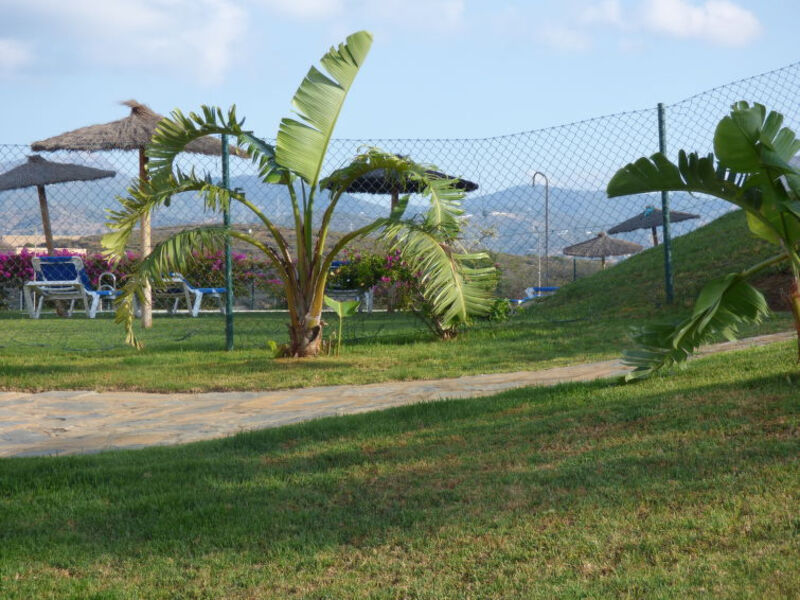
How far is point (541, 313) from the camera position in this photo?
12.5 meters

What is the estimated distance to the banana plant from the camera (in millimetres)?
4281

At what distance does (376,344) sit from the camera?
930 cm

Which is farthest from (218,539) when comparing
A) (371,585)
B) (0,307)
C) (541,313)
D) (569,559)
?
(0,307)

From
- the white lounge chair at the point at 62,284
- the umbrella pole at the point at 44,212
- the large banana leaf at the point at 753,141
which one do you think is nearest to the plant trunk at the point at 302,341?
the large banana leaf at the point at 753,141

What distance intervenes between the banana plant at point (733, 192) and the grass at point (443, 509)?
1.36ft

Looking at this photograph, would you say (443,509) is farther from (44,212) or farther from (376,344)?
(44,212)

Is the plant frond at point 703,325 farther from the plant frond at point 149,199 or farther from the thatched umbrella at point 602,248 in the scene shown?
the thatched umbrella at point 602,248

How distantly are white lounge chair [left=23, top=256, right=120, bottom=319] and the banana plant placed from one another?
1155 cm

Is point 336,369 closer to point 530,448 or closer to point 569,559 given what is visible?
point 530,448

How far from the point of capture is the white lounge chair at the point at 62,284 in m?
14.7

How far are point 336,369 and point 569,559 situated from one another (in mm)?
4989

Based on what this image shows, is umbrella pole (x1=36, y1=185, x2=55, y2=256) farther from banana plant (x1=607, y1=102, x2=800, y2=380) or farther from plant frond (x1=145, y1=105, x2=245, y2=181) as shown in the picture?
banana plant (x1=607, y1=102, x2=800, y2=380)

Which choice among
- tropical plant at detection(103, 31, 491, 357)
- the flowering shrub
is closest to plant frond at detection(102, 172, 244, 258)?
tropical plant at detection(103, 31, 491, 357)

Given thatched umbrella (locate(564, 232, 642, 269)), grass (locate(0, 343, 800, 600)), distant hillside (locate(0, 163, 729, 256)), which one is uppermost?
thatched umbrella (locate(564, 232, 642, 269))
